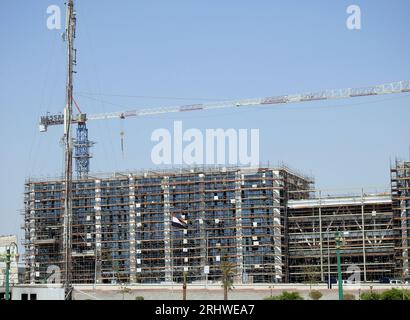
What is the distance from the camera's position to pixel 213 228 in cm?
10275

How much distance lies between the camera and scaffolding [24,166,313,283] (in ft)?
330

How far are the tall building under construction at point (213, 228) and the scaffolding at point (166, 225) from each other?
15 centimetres

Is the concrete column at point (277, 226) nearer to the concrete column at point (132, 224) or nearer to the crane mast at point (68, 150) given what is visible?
the concrete column at point (132, 224)

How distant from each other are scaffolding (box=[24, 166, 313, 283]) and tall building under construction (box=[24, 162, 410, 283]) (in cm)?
15

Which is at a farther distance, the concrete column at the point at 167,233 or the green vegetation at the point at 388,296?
the concrete column at the point at 167,233

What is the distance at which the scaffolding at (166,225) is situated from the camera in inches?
3954

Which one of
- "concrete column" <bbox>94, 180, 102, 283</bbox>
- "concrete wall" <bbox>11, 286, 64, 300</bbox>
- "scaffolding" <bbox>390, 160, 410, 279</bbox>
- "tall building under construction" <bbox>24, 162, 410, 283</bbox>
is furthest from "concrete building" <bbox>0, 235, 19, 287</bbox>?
"concrete wall" <bbox>11, 286, 64, 300</bbox>

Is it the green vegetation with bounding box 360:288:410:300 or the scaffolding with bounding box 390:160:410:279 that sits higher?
the scaffolding with bounding box 390:160:410:279

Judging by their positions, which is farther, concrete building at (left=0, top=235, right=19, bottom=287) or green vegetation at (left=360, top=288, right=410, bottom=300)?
concrete building at (left=0, top=235, right=19, bottom=287)

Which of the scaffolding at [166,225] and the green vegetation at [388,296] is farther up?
the scaffolding at [166,225]

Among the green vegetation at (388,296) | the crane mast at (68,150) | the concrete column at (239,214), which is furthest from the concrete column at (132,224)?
the crane mast at (68,150)

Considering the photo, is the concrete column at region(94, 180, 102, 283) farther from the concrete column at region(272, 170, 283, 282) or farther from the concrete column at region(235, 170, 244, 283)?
the concrete column at region(272, 170, 283, 282)
